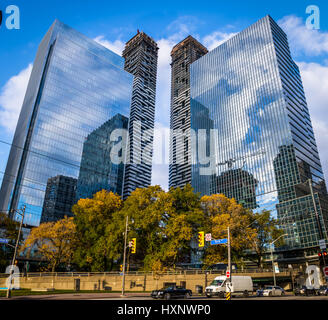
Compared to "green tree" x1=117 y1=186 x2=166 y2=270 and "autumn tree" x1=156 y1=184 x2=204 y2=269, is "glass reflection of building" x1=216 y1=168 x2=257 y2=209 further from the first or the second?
"green tree" x1=117 y1=186 x2=166 y2=270

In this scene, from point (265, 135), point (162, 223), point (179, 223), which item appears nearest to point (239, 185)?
point (265, 135)

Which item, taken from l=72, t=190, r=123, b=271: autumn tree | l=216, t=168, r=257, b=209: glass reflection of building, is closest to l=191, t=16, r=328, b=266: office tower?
l=216, t=168, r=257, b=209: glass reflection of building

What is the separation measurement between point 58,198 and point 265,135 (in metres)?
94.6

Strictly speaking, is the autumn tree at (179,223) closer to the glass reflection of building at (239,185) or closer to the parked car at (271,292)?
the parked car at (271,292)

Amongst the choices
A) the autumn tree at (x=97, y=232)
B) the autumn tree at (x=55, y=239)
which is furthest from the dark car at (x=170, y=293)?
the autumn tree at (x=55, y=239)

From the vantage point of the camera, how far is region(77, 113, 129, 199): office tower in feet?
424

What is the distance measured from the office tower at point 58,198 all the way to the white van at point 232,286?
9661cm

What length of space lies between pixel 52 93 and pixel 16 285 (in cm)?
9708

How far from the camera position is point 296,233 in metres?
96.8

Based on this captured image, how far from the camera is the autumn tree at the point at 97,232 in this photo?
47.6 meters

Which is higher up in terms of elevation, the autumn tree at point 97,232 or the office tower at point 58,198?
the office tower at point 58,198
